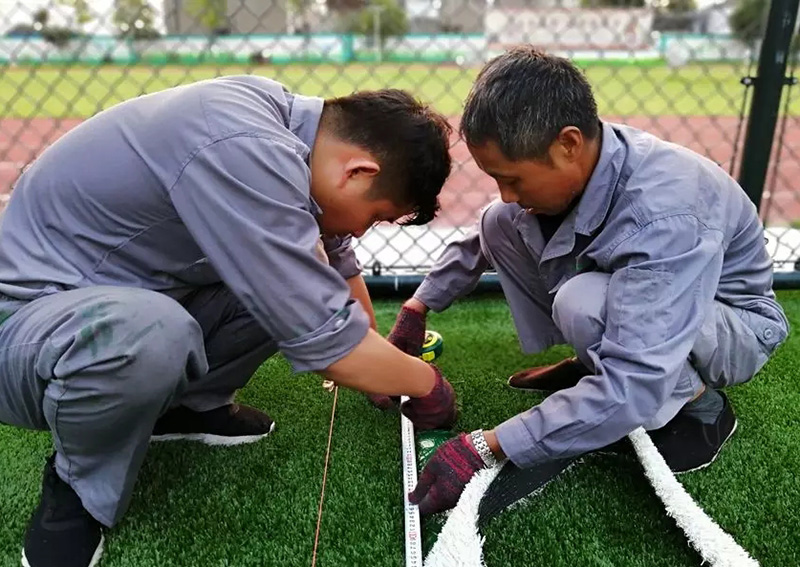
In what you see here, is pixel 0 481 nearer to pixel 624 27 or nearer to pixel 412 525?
pixel 412 525

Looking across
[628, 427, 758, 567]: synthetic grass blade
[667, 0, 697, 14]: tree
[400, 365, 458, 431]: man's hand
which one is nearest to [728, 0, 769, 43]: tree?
[667, 0, 697, 14]: tree

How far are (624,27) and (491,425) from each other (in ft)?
18.3

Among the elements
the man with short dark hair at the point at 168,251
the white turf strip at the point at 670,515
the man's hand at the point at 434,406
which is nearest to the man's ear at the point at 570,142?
the man with short dark hair at the point at 168,251

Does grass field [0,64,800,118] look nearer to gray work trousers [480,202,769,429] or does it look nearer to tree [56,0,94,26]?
tree [56,0,94,26]

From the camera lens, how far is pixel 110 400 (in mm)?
1018

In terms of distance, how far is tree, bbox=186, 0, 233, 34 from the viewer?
257 centimetres

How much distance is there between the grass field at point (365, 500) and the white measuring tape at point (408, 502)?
22 mm

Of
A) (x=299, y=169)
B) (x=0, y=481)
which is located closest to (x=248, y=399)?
(x=0, y=481)

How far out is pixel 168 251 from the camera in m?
1.14

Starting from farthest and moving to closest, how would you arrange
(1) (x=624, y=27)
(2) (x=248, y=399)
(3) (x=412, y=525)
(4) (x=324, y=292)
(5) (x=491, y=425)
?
1. (1) (x=624, y=27)
2. (2) (x=248, y=399)
3. (5) (x=491, y=425)
4. (3) (x=412, y=525)
5. (4) (x=324, y=292)

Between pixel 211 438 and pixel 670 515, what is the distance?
0.85 meters

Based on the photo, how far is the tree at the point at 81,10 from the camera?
2250mm

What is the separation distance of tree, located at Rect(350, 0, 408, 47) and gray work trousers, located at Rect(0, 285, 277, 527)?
2376 mm

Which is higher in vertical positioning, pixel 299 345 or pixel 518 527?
pixel 299 345
